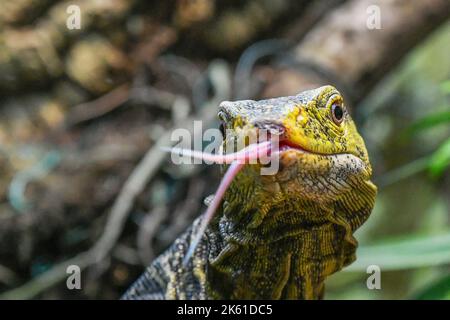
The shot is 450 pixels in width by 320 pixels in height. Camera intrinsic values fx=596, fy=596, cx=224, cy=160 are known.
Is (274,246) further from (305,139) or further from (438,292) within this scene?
(438,292)

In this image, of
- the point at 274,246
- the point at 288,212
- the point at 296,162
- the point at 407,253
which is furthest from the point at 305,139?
the point at 407,253

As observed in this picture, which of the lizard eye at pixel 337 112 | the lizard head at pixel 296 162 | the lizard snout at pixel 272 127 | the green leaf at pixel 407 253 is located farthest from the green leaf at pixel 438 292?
the lizard snout at pixel 272 127

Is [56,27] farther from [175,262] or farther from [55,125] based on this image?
[175,262]

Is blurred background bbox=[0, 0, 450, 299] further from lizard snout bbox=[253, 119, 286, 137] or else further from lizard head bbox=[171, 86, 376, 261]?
lizard snout bbox=[253, 119, 286, 137]

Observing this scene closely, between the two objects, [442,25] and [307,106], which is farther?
[442,25]
